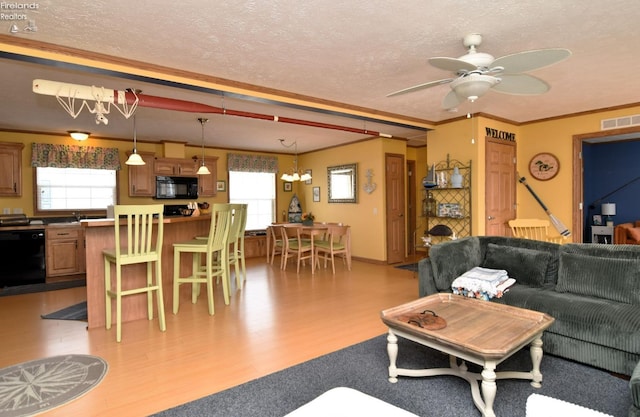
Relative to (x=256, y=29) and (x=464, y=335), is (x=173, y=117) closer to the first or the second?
(x=256, y=29)

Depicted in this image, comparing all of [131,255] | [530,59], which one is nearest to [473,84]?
[530,59]

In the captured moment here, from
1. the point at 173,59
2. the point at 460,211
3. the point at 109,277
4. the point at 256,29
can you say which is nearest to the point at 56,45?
the point at 173,59

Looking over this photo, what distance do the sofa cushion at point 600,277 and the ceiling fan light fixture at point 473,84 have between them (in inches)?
67.1

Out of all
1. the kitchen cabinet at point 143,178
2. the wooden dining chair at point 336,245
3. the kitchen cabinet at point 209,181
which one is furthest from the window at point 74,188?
the wooden dining chair at point 336,245

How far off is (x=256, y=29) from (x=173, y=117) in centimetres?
291

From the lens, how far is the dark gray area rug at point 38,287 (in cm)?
490

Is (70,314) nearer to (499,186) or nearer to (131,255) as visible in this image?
(131,255)

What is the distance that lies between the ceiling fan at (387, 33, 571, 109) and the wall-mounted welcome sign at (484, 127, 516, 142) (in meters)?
2.84

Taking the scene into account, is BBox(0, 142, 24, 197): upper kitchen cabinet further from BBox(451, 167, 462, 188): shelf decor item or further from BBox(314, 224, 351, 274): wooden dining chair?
BBox(451, 167, 462, 188): shelf decor item

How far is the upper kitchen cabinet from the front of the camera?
5543 mm

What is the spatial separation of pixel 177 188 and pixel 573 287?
253 inches

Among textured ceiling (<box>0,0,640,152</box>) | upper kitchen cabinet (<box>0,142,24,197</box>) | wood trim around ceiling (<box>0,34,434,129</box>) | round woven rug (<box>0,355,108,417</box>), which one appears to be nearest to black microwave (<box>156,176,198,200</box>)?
upper kitchen cabinet (<box>0,142,24,197</box>)

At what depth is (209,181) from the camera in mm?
7348

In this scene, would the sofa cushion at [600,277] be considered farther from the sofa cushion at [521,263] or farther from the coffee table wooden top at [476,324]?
the coffee table wooden top at [476,324]
